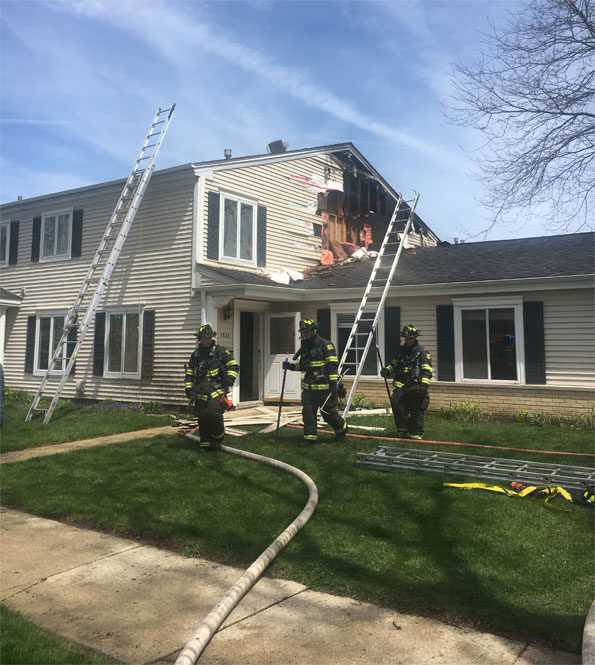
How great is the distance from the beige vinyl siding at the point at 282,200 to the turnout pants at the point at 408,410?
20.0ft

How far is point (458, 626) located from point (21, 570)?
3291 millimetres

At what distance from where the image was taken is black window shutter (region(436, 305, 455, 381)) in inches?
473

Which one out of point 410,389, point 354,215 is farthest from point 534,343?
point 354,215

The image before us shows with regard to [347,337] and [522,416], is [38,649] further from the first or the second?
[347,337]

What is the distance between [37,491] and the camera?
648 cm

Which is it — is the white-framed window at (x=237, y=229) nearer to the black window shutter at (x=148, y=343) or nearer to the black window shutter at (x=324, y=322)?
the black window shutter at (x=324, y=322)

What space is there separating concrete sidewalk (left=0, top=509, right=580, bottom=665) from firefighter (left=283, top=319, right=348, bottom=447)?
4.11 metres

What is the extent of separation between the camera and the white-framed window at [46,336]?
15297 mm

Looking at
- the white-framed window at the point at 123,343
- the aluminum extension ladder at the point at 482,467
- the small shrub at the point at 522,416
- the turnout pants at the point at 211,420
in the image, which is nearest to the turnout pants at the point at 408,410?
the aluminum extension ladder at the point at 482,467

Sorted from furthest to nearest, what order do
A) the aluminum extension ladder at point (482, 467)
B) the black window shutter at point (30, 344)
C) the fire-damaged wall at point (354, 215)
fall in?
the fire-damaged wall at point (354, 215) → the black window shutter at point (30, 344) → the aluminum extension ladder at point (482, 467)

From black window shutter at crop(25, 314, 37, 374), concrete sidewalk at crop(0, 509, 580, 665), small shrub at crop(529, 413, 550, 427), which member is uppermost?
black window shutter at crop(25, 314, 37, 374)

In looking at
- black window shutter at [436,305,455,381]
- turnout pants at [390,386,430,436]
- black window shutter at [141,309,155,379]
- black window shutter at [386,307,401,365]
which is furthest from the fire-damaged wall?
turnout pants at [390,386,430,436]

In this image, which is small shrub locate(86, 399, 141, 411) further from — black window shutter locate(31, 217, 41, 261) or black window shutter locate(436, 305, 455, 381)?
black window shutter locate(436, 305, 455, 381)

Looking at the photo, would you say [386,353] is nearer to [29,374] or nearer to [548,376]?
[548,376]
